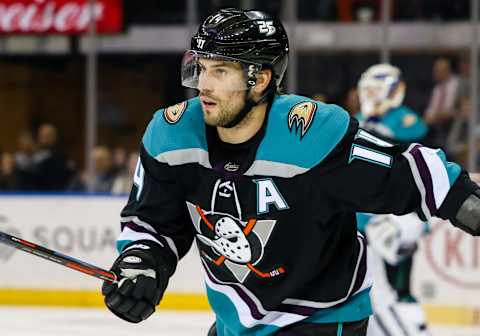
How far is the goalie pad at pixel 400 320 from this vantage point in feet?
18.7

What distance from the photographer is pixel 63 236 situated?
25.7ft

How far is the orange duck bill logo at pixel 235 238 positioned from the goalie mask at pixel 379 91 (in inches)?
126

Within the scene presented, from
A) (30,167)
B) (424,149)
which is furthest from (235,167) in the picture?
(30,167)

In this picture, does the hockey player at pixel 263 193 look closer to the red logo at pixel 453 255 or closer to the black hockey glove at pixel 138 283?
the black hockey glove at pixel 138 283

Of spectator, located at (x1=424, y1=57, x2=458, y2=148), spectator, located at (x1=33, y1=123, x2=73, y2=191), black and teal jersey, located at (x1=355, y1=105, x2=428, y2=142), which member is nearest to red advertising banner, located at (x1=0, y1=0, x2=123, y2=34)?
spectator, located at (x1=33, y1=123, x2=73, y2=191)

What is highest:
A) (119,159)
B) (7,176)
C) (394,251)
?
(394,251)

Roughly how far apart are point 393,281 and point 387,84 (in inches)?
38.7

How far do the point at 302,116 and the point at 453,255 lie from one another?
4785 mm

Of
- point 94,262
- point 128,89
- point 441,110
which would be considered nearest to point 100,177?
point 128,89

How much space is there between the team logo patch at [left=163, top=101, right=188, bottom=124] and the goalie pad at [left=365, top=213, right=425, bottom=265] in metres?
3.03

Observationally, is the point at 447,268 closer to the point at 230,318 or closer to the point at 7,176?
the point at 7,176

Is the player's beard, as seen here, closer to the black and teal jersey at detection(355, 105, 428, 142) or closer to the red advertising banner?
the black and teal jersey at detection(355, 105, 428, 142)

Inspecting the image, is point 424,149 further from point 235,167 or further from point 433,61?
point 433,61

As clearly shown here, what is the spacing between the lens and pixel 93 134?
350 inches
